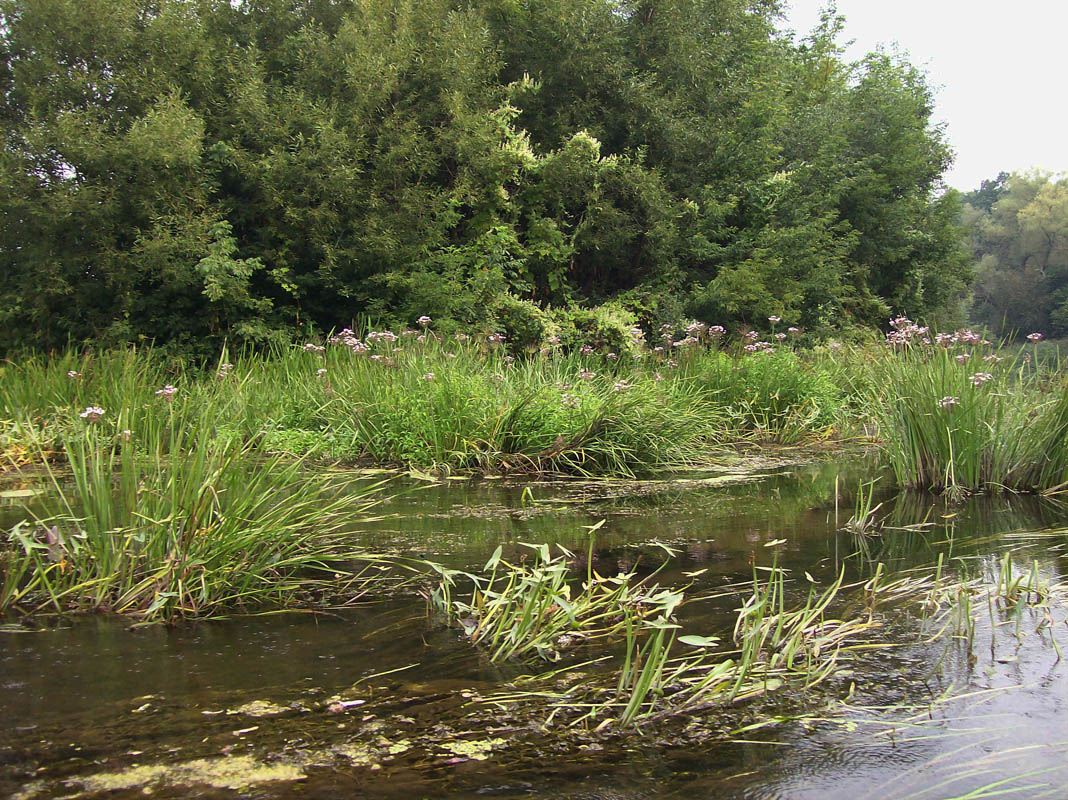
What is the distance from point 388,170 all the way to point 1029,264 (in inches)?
1717

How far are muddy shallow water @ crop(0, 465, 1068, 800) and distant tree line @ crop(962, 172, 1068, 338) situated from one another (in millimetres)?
43314

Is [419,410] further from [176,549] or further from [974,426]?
[974,426]

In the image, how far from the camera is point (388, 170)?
12.4m

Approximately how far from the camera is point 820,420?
28.5 feet

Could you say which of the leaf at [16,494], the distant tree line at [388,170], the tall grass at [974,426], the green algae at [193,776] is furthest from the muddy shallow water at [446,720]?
the distant tree line at [388,170]

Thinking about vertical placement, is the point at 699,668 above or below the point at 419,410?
below

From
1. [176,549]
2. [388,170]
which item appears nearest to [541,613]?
[176,549]

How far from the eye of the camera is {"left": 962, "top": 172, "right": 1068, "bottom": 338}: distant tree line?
4250 centimetres

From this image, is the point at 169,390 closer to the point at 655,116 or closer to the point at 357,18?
the point at 357,18

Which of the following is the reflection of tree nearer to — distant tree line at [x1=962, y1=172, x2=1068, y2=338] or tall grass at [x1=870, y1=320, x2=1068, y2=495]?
tall grass at [x1=870, y1=320, x2=1068, y2=495]

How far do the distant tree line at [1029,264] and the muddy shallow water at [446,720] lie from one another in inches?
1705

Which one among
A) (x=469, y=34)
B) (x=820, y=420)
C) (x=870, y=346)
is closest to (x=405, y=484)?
(x=820, y=420)

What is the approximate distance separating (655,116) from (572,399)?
31.8 feet

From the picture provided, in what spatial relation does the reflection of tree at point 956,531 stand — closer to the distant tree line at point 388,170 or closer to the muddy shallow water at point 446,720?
the muddy shallow water at point 446,720
